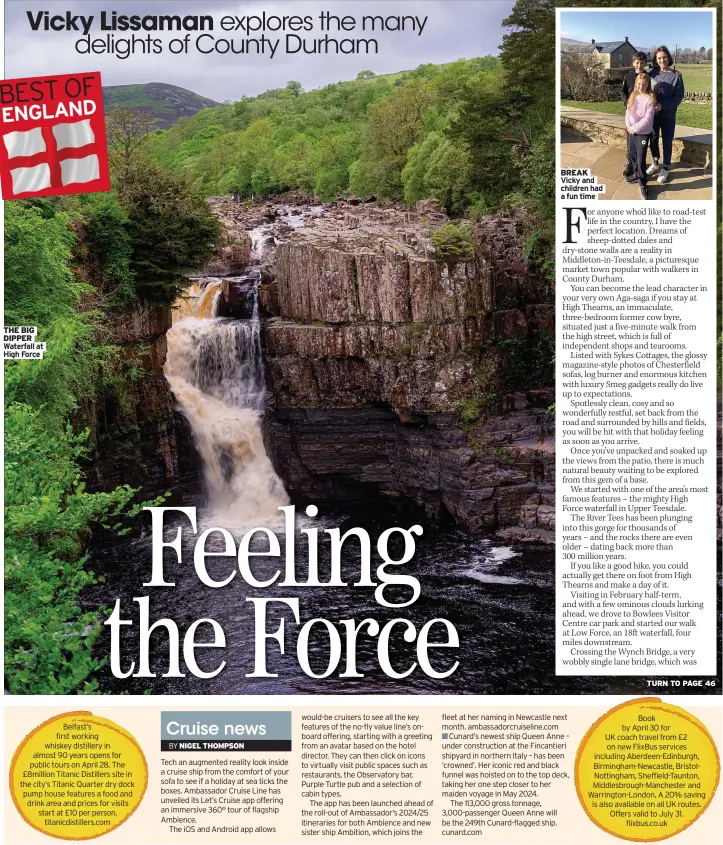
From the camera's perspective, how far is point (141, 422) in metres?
22.1

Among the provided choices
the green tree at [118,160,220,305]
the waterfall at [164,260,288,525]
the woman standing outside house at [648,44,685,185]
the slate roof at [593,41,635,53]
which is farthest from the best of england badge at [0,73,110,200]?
the waterfall at [164,260,288,525]

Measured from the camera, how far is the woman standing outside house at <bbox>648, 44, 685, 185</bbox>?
13.2 m

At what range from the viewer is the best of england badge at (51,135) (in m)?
12.9

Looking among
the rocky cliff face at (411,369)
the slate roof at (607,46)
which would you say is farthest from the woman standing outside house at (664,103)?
the rocky cliff face at (411,369)

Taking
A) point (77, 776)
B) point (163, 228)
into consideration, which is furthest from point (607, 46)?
point (77, 776)

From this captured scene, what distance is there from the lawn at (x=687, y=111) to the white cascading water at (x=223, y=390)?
1145 centimetres

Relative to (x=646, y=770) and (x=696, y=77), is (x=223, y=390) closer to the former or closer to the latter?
(x=696, y=77)

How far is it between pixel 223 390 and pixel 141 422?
108 inches

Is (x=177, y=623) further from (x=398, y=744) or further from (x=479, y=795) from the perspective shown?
(x=479, y=795)

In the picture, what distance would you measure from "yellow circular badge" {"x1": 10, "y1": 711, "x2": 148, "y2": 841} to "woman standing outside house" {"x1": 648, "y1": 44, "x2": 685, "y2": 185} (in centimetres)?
1104

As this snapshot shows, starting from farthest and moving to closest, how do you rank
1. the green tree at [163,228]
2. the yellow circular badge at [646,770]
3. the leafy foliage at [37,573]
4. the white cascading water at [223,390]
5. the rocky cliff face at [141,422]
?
the white cascading water at [223,390], the rocky cliff face at [141,422], the green tree at [163,228], the yellow circular badge at [646,770], the leafy foliage at [37,573]

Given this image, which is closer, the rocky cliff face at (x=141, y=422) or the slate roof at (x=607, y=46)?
the slate roof at (x=607, y=46)

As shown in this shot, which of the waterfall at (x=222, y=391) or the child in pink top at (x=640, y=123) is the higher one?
the child in pink top at (x=640, y=123)

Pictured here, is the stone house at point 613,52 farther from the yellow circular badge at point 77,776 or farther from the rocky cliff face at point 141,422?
the rocky cliff face at point 141,422
